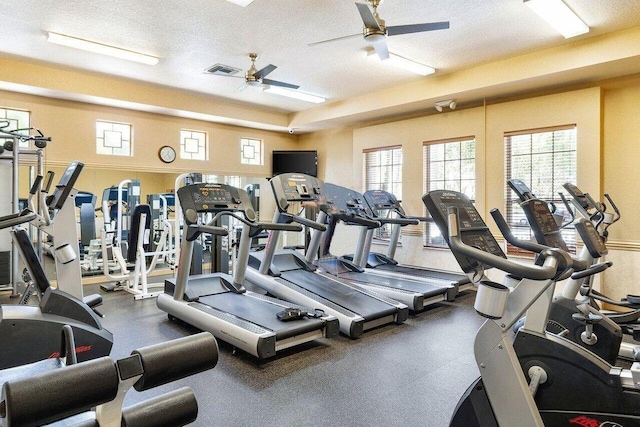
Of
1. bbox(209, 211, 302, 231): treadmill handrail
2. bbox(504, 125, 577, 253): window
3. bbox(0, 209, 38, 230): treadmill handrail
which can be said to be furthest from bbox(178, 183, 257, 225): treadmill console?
bbox(504, 125, 577, 253): window

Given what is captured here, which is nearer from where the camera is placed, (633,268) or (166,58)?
(633,268)

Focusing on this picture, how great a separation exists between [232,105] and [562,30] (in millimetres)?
5334

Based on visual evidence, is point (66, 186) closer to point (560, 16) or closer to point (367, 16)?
point (367, 16)

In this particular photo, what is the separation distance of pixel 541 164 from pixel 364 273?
2.89 m

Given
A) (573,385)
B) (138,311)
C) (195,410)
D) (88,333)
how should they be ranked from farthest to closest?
(138,311) → (88,333) → (573,385) → (195,410)

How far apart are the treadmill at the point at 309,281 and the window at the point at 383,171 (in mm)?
2420

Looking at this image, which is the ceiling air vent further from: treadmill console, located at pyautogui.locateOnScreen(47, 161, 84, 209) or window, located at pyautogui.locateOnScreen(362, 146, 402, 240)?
window, located at pyautogui.locateOnScreen(362, 146, 402, 240)

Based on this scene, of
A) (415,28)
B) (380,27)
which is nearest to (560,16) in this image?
(415,28)

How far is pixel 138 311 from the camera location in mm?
4773

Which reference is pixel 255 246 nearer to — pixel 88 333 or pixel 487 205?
pixel 487 205

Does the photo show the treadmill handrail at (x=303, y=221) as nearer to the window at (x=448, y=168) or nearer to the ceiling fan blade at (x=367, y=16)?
the ceiling fan blade at (x=367, y=16)

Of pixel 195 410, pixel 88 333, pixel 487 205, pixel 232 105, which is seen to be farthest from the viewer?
pixel 232 105

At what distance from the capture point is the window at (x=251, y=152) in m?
8.24

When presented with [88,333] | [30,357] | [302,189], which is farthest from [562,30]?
[30,357]
